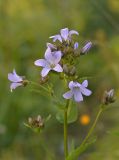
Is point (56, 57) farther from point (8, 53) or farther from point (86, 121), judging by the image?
point (8, 53)

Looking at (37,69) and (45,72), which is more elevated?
(37,69)

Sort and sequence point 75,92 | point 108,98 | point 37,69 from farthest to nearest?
point 37,69 → point 108,98 → point 75,92

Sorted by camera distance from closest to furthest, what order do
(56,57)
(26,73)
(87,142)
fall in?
(56,57), (87,142), (26,73)

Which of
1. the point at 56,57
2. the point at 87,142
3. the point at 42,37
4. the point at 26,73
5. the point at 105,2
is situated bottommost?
the point at 87,142

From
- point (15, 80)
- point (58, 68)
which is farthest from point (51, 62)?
point (15, 80)

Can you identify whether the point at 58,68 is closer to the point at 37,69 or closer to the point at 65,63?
the point at 65,63

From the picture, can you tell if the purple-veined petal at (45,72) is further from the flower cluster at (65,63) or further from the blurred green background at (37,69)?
the blurred green background at (37,69)

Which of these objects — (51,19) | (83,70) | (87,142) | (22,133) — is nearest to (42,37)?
(51,19)
